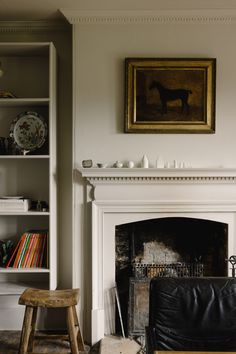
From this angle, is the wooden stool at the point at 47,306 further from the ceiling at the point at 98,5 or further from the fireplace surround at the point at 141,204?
the ceiling at the point at 98,5

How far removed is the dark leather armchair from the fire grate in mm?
1001

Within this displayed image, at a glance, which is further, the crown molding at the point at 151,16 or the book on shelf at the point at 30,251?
the book on shelf at the point at 30,251

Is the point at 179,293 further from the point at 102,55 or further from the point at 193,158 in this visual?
the point at 102,55

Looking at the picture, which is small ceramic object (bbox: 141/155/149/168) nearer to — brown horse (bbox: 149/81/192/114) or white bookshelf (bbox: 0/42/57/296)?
brown horse (bbox: 149/81/192/114)

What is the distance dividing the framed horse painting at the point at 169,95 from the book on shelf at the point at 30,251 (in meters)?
1.13

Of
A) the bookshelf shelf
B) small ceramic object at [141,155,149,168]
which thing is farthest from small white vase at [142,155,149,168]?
the bookshelf shelf

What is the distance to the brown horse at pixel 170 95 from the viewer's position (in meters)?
2.81

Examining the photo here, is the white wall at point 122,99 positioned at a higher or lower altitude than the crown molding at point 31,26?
lower

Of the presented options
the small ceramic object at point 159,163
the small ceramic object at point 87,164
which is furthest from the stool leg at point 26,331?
the small ceramic object at point 159,163

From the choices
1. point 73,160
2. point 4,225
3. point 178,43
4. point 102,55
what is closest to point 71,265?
point 4,225

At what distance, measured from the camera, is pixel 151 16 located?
9.05 feet

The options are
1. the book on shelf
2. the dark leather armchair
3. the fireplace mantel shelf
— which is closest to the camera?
the dark leather armchair

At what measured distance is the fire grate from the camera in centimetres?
295

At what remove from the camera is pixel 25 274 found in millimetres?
3086
